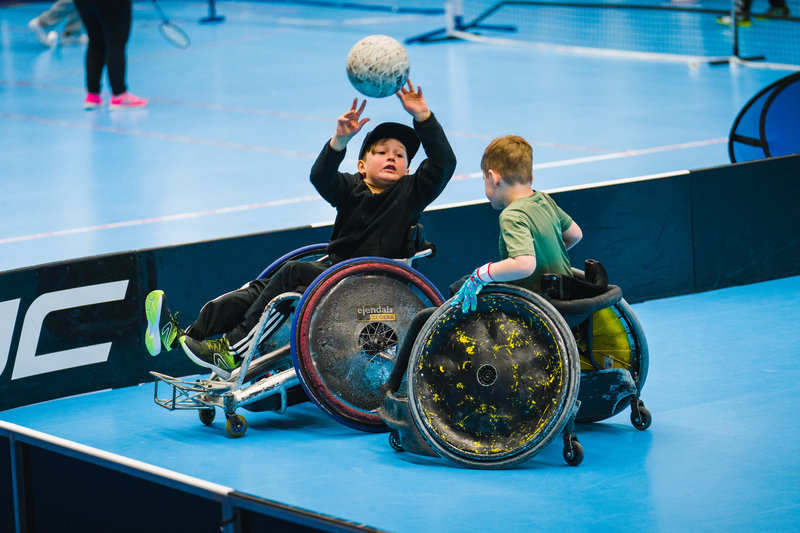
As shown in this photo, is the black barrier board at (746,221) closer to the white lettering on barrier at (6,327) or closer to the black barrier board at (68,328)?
the black barrier board at (68,328)

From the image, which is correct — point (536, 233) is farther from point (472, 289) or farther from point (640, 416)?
point (640, 416)

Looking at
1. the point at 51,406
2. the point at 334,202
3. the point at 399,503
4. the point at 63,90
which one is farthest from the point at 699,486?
the point at 63,90

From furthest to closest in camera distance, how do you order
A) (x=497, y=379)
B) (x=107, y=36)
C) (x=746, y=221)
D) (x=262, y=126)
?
(x=107, y=36)
(x=262, y=126)
(x=746, y=221)
(x=497, y=379)

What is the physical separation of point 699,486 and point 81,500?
2.30 meters

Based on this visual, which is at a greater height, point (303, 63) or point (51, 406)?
point (303, 63)

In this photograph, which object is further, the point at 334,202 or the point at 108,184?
the point at 108,184

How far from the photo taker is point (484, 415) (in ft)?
14.7

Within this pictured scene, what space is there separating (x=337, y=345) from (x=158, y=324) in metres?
0.88

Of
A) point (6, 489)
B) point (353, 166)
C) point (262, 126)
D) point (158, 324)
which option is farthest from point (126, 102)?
point (6, 489)

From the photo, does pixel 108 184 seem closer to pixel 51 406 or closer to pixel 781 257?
pixel 51 406

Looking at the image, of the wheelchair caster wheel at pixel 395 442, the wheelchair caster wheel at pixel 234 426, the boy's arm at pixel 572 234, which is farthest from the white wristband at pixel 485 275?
the wheelchair caster wheel at pixel 234 426

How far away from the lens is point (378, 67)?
5.22 m

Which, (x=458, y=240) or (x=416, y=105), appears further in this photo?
(x=458, y=240)

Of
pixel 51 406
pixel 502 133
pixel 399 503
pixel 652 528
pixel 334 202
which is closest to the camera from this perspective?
pixel 652 528
